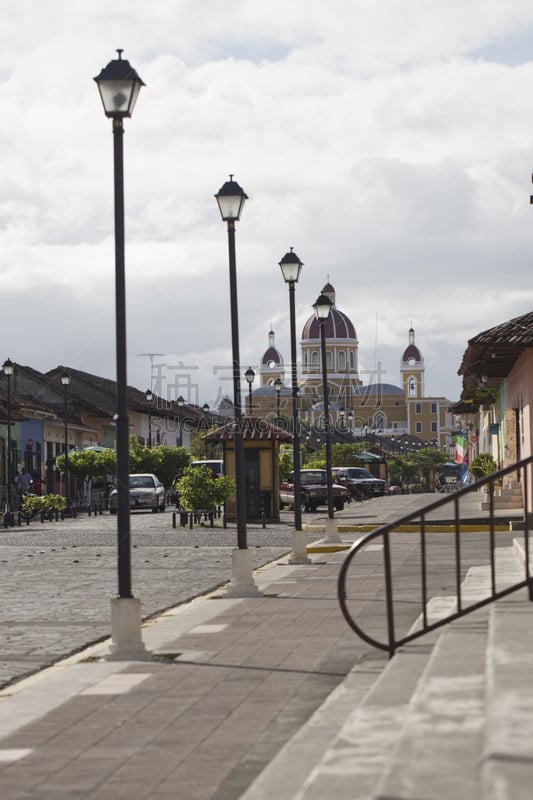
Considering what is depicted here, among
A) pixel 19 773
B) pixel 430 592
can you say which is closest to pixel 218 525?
pixel 430 592

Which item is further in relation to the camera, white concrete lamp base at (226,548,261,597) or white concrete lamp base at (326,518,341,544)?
white concrete lamp base at (326,518,341,544)

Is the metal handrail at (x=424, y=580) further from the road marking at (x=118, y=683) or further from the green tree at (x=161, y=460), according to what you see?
the green tree at (x=161, y=460)

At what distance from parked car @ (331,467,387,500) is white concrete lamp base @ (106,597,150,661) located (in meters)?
50.0

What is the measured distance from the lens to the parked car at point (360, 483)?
62.3 metres

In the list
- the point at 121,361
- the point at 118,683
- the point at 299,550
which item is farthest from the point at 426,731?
the point at 299,550

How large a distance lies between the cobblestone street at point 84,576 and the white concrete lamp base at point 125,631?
1.83 ft

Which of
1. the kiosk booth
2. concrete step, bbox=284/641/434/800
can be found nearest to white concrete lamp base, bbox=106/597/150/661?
concrete step, bbox=284/641/434/800

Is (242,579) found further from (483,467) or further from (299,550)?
(483,467)

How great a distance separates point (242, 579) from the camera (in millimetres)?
16734

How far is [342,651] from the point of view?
10.9 metres

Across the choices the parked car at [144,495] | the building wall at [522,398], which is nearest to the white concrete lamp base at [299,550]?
the building wall at [522,398]

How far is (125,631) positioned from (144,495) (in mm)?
39796

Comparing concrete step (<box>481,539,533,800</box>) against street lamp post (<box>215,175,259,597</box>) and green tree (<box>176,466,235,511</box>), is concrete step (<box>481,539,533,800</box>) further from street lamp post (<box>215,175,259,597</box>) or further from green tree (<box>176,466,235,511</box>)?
green tree (<box>176,466,235,511</box>)

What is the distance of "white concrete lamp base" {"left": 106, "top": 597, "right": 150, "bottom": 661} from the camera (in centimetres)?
1127
